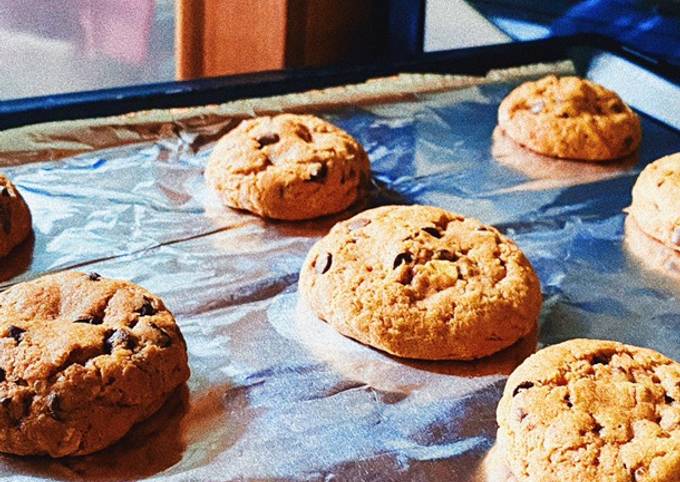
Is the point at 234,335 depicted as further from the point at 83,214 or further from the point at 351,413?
the point at 83,214

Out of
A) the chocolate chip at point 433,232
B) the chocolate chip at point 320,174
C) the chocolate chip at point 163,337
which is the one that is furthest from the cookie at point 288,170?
the chocolate chip at point 163,337

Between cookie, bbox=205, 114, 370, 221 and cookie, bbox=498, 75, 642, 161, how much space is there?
511 millimetres

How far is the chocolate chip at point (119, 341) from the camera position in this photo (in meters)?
1.49

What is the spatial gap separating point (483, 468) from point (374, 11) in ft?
6.74

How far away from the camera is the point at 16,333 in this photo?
148cm

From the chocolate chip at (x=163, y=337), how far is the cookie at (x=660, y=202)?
1135mm

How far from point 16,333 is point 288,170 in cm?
80

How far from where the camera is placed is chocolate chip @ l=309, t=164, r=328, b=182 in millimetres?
2093

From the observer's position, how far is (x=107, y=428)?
1422 mm

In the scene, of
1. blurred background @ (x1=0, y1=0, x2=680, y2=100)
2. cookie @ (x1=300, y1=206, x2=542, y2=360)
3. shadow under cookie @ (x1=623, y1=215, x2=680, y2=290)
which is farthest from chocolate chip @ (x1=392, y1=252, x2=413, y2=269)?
blurred background @ (x1=0, y1=0, x2=680, y2=100)

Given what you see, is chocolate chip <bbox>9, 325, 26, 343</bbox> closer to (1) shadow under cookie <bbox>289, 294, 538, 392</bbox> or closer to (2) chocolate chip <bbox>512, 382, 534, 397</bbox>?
(1) shadow under cookie <bbox>289, 294, 538, 392</bbox>

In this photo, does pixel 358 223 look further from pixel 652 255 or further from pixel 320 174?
pixel 652 255

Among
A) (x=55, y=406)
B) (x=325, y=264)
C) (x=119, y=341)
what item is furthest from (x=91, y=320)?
(x=325, y=264)

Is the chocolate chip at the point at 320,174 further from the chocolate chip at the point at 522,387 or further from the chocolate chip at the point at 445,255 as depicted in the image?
the chocolate chip at the point at 522,387
